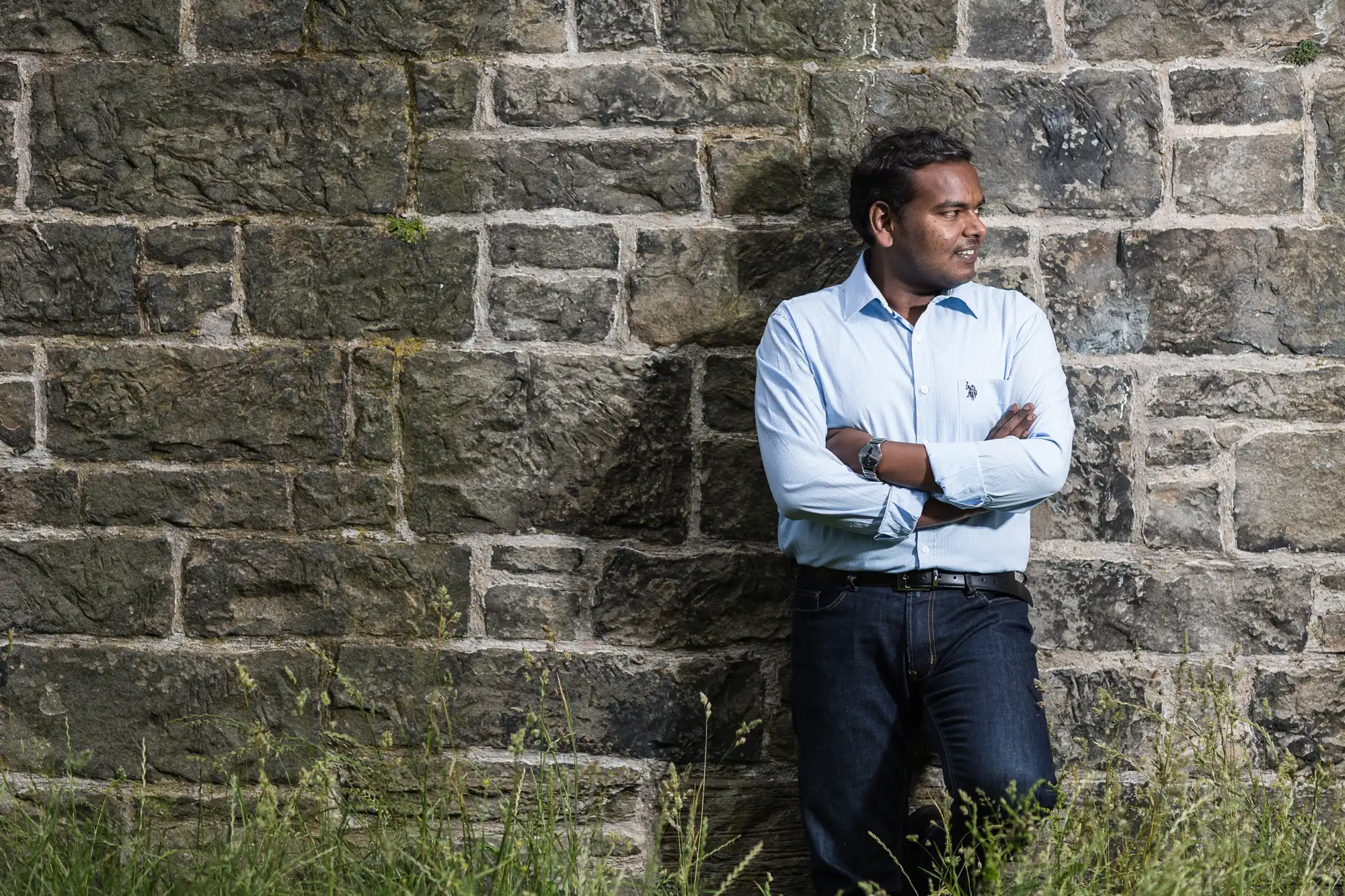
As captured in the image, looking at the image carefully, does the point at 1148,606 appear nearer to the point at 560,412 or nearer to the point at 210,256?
the point at 560,412

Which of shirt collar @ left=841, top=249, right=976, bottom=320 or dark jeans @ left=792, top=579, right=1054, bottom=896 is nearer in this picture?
dark jeans @ left=792, top=579, right=1054, bottom=896

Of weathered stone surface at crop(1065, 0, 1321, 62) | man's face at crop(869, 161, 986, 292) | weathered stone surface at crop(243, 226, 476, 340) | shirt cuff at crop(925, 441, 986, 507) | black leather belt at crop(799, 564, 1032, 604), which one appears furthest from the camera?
weathered stone surface at crop(243, 226, 476, 340)

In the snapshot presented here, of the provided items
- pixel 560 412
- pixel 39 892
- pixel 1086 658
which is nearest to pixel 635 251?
pixel 560 412

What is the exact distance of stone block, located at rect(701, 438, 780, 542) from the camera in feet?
11.8

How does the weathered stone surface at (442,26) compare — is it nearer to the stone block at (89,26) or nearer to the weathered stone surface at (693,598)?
the stone block at (89,26)

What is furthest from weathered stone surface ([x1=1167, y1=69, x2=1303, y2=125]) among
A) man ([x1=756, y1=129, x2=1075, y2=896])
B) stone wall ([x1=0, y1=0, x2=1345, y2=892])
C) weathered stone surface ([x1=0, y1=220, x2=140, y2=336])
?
weathered stone surface ([x1=0, y1=220, x2=140, y2=336])

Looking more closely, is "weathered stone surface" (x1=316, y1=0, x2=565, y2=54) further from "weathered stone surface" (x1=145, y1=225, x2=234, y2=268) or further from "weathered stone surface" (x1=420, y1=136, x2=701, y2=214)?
"weathered stone surface" (x1=145, y1=225, x2=234, y2=268)

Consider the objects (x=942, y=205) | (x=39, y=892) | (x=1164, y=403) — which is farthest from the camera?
(x=1164, y=403)

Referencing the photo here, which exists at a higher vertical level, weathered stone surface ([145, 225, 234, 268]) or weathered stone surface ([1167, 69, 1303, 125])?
weathered stone surface ([1167, 69, 1303, 125])

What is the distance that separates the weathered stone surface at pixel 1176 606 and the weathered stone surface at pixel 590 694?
0.96 m

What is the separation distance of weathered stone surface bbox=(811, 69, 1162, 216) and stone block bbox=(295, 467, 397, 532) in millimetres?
1642

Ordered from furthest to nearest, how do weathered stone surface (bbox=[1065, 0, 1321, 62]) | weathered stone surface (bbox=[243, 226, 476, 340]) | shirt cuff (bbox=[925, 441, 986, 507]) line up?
1. weathered stone surface (bbox=[243, 226, 476, 340])
2. weathered stone surface (bbox=[1065, 0, 1321, 62])
3. shirt cuff (bbox=[925, 441, 986, 507])

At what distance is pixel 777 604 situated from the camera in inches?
142

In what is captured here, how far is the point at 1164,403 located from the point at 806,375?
118 centimetres
